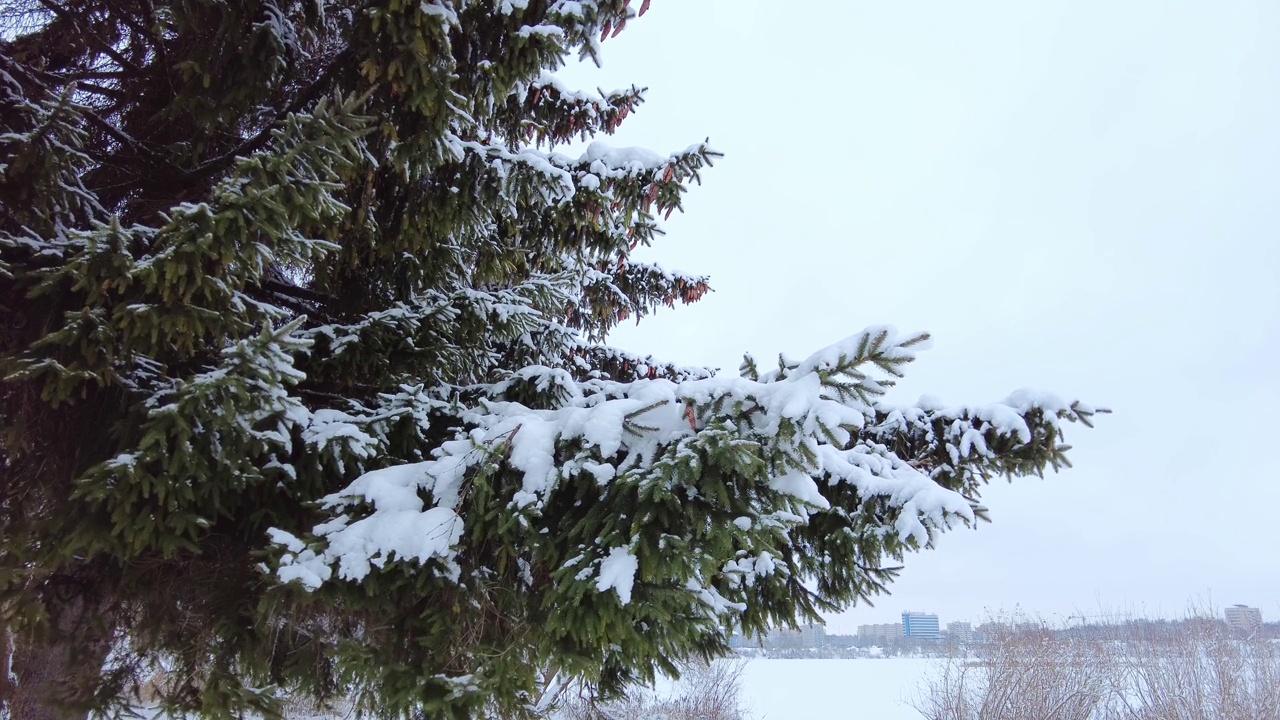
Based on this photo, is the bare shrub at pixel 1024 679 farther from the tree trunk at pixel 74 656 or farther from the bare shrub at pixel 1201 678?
the tree trunk at pixel 74 656

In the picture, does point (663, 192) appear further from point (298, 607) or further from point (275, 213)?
point (298, 607)

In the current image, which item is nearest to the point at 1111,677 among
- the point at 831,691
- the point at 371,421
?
the point at 371,421

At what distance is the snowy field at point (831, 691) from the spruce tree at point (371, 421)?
1536 centimetres

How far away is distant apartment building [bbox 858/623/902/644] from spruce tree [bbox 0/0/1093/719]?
1643 inches

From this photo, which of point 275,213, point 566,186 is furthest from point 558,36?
point 275,213

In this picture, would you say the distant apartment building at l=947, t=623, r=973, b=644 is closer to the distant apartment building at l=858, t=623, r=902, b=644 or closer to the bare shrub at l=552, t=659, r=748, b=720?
the bare shrub at l=552, t=659, r=748, b=720

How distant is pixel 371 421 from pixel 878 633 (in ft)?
151

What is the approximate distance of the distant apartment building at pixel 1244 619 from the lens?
14102mm

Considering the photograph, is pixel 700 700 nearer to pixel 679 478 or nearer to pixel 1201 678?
pixel 1201 678

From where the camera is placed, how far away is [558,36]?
332 centimetres

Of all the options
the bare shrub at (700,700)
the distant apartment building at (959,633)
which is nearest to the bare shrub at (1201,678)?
the distant apartment building at (959,633)

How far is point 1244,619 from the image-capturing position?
48.0 ft

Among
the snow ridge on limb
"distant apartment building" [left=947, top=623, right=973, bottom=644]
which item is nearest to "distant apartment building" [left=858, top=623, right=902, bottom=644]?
"distant apartment building" [left=947, top=623, right=973, bottom=644]

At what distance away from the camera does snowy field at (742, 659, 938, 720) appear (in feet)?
79.9
